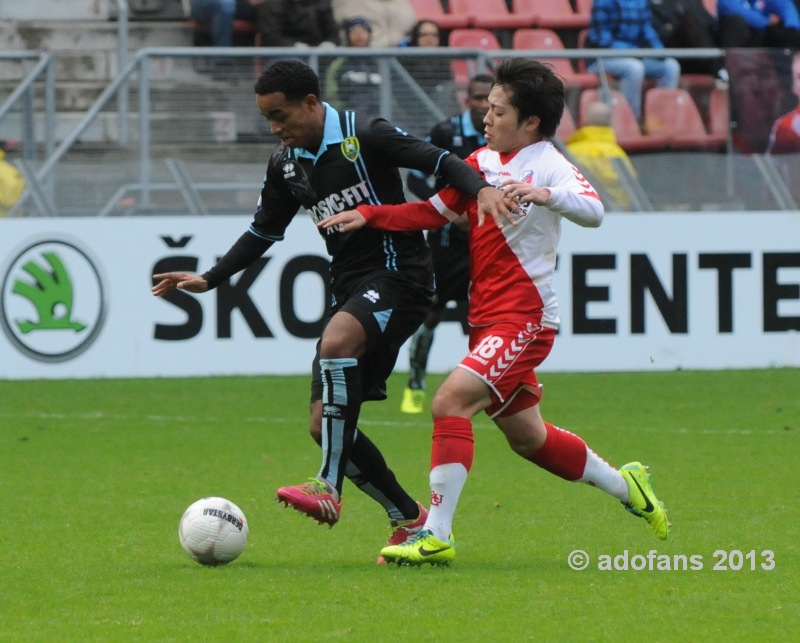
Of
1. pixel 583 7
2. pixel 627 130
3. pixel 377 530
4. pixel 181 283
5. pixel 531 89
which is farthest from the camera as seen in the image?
pixel 583 7

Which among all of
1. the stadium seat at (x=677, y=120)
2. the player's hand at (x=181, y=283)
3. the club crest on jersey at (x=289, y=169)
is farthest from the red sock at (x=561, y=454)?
the stadium seat at (x=677, y=120)

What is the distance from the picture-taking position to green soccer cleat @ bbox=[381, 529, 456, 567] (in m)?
5.66

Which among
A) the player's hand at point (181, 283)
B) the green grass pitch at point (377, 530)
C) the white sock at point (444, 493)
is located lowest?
the green grass pitch at point (377, 530)

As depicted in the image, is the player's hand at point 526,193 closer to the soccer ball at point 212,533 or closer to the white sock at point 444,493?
the white sock at point 444,493

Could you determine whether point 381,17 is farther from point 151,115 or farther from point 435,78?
→ point 151,115

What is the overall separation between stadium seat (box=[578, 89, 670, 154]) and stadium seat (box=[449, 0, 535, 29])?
3.63 m

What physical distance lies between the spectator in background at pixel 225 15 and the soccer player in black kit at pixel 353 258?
33.2ft

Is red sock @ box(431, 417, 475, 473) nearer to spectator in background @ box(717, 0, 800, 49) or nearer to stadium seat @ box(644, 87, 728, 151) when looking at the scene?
stadium seat @ box(644, 87, 728, 151)

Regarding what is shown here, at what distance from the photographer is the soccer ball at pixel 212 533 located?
18.9 ft

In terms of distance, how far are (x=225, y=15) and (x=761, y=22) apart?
6.00 metres

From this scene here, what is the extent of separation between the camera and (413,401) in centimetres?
1160

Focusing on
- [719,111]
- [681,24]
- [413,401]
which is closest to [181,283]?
[413,401]

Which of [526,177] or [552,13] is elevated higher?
[526,177]

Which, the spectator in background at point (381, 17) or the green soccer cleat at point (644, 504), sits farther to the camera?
the spectator in background at point (381, 17)
